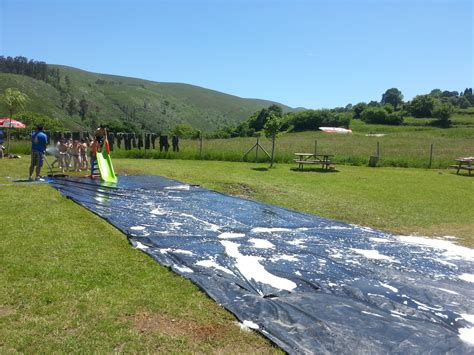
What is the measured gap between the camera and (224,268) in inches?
217

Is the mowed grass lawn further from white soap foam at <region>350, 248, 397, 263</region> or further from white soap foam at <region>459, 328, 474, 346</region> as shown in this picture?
white soap foam at <region>350, 248, 397, 263</region>

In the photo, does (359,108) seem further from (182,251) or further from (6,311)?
(6,311)

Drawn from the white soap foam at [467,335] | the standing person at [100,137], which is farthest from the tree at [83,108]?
the white soap foam at [467,335]

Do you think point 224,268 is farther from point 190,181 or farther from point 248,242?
point 190,181

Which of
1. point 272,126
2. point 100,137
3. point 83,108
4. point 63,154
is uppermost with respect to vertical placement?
point 83,108

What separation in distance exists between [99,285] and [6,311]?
3.18 feet

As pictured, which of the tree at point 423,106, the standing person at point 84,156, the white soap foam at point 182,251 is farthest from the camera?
the tree at point 423,106

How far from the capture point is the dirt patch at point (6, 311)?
3.99 meters

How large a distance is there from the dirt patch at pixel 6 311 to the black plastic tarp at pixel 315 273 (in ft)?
6.11

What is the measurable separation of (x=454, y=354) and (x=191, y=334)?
2.26m

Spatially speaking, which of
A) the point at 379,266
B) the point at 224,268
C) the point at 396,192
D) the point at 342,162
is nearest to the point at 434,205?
the point at 396,192

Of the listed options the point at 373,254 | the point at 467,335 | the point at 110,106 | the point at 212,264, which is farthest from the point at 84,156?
the point at 110,106

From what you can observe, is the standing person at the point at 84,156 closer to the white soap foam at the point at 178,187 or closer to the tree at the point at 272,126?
the white soap foam at the point at 178,187

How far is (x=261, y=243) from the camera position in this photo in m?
6.85
